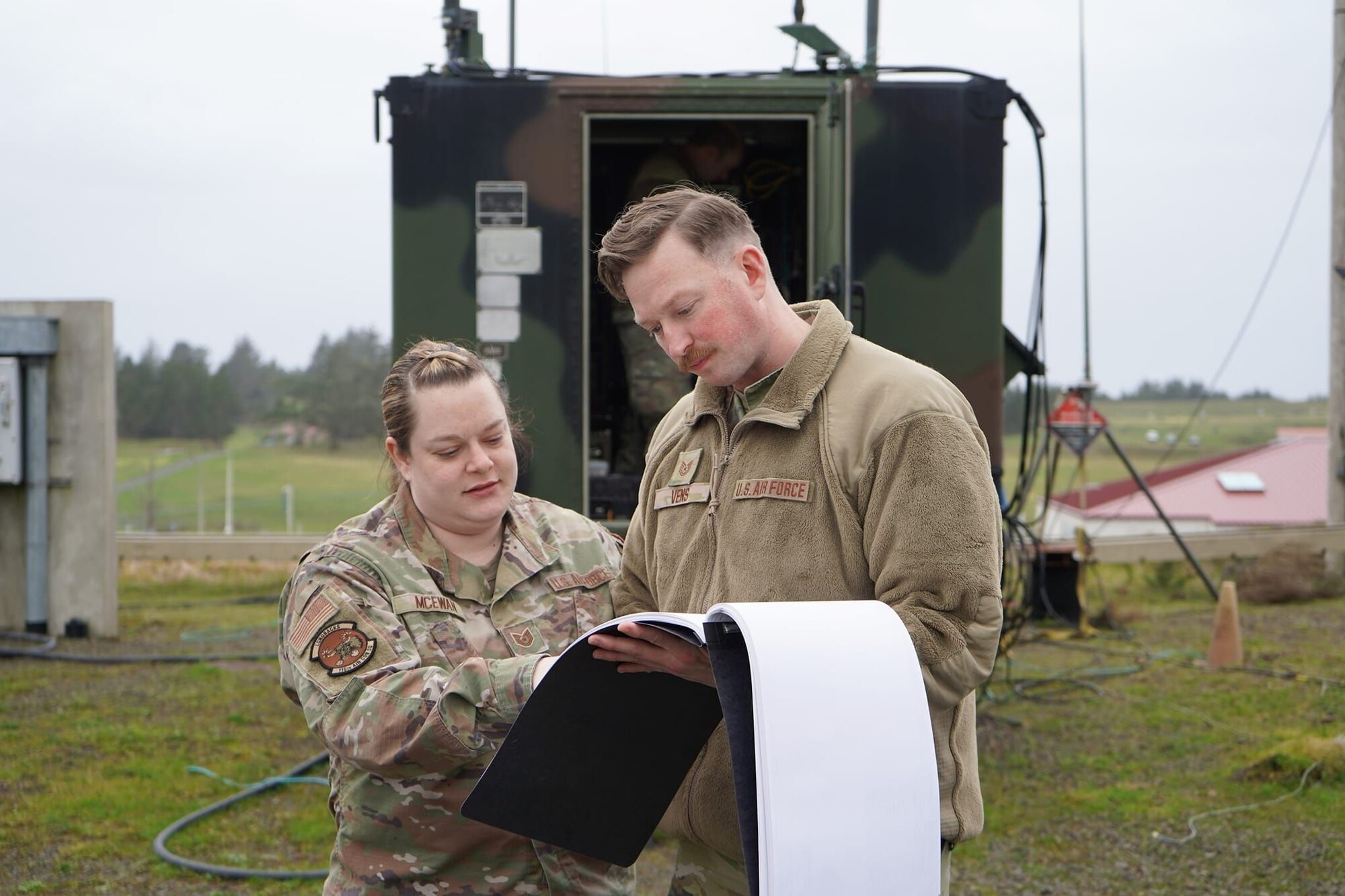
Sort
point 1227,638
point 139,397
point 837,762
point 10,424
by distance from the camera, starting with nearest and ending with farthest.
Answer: point 837,762
point 1227,638
point 10,424
point 139,397

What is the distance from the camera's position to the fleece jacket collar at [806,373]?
1.82m

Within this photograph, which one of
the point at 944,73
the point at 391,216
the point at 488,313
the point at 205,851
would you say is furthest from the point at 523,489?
the point at 944,73

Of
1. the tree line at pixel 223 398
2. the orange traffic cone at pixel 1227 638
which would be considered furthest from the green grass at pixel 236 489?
the orange traffic cone at pixel 1227 638

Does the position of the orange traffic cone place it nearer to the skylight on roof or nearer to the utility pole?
the utility pole

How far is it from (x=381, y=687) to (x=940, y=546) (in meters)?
0.75

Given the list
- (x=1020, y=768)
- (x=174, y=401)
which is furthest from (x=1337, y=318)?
(x=174, y=401)

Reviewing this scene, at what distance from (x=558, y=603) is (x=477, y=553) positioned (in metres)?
0.15

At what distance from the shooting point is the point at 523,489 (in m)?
4.63

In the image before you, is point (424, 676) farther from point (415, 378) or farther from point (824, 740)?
point (824, 740)

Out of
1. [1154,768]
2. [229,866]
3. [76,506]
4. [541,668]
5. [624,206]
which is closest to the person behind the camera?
[541,668]

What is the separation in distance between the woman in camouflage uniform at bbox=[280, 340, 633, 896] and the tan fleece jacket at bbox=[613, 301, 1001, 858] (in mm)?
195

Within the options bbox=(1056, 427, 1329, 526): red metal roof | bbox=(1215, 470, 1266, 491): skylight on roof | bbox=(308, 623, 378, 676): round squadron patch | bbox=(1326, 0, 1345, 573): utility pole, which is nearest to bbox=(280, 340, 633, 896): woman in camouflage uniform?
bbox=(308, 623, 378, 676): round squadron patch

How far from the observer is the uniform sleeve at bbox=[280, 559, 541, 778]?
5.71ft

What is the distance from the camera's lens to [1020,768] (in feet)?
16.2
